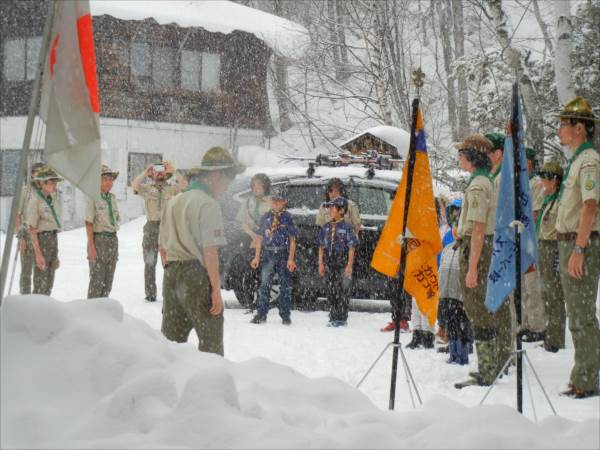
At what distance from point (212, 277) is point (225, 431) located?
2.16 meters

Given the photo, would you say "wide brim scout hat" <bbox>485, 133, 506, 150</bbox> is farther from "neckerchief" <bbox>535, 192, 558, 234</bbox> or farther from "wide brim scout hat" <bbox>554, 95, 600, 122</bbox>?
"neckerchief" <bbox>535, 192, 558, 234</bbox>

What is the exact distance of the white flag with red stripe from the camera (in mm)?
4031

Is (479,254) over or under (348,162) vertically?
under

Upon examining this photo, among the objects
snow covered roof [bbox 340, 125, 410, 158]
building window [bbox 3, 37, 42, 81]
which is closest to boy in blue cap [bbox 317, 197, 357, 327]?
snow covered roof [bbox 340, 125, 410, 158]

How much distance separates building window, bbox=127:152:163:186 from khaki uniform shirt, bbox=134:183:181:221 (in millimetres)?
17375

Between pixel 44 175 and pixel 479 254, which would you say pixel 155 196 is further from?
pixel 479 254

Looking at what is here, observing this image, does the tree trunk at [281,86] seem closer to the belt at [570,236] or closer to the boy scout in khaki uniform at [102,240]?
the boy scout in khaki uniform at [102,240]

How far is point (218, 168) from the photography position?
549 centimetres

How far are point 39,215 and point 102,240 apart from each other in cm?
82

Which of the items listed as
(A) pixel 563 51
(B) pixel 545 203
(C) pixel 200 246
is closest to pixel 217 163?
(C) pixel 200 246

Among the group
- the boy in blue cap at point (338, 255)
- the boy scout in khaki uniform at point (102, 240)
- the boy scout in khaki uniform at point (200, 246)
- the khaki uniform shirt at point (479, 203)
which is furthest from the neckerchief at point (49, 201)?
the khaki uniform shirt at point (479, 203)

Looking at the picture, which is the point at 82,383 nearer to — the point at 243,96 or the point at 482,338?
the point at 482,338

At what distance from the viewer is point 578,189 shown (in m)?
6.09

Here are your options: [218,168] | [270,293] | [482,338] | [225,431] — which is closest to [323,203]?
[270,293]
